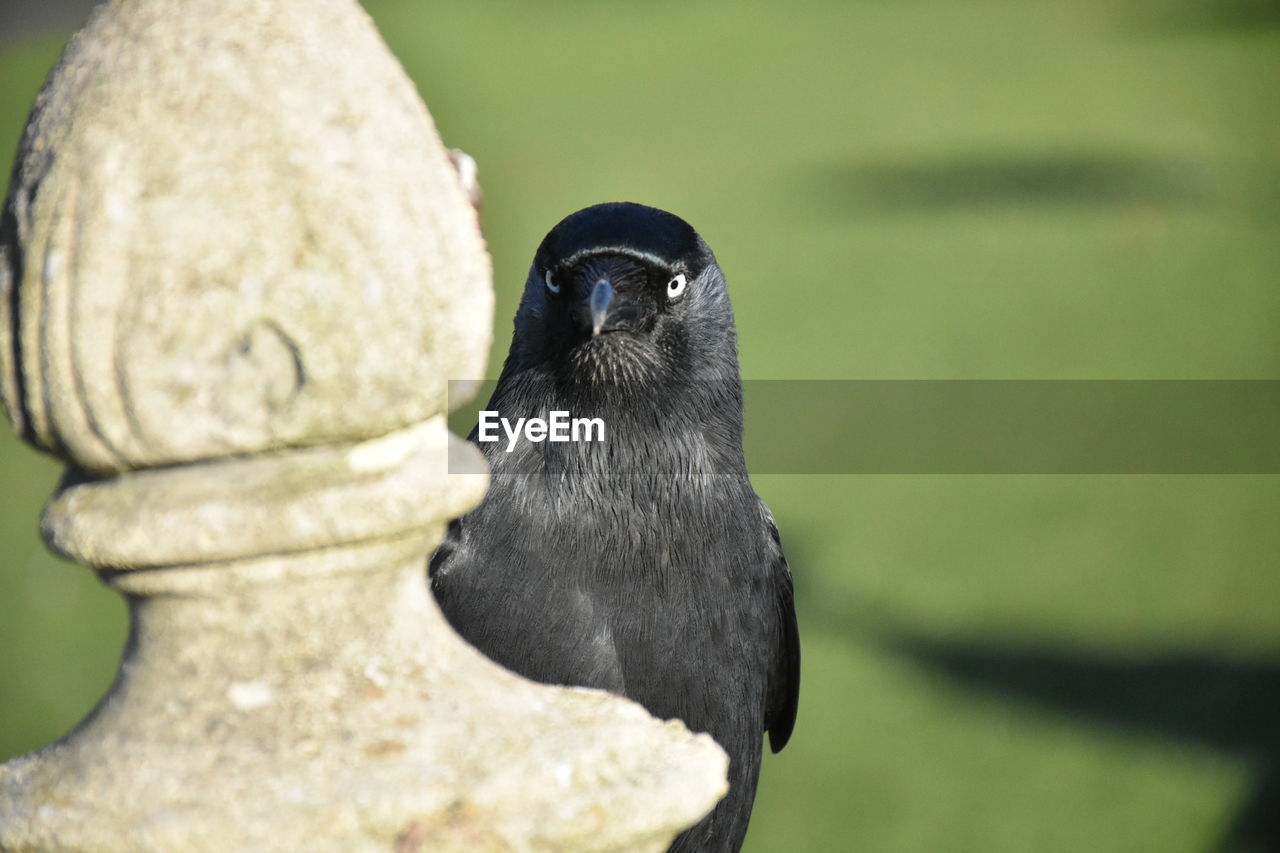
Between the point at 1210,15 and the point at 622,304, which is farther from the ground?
the point at 622,304

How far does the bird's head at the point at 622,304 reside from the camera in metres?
2.89

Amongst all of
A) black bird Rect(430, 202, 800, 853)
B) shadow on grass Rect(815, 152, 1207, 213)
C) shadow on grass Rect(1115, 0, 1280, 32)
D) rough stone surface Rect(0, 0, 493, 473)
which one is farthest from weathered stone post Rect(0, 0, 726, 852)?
shadow on grass Rect(1115, 0, 1280, 32)

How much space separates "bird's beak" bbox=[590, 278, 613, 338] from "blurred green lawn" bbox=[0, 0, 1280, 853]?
2578 millimetres

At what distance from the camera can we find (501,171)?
1162 centimetres

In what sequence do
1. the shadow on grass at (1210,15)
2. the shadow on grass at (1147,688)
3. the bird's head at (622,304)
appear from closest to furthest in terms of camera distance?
the bird's head at (622,304)
the shadow on grass at (1147,688)
the shadow on grass at (1210,15)

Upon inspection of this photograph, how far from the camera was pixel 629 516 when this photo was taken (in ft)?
9.21

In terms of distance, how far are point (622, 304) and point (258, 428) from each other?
158 centimetres

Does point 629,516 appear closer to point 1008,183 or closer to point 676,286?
point 676,286

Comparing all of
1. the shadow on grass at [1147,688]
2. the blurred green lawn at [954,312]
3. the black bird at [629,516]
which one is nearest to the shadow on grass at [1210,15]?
the blurred green lawn at [954,312]

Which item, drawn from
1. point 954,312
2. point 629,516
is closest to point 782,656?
point 629,516

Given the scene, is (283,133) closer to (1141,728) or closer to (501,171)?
(1141,728)

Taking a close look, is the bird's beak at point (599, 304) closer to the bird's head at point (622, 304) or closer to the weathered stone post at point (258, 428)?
the bird's head at point (622, 304)

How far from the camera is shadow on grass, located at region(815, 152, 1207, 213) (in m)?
11.3

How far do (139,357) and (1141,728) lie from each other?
4763 millimetres
